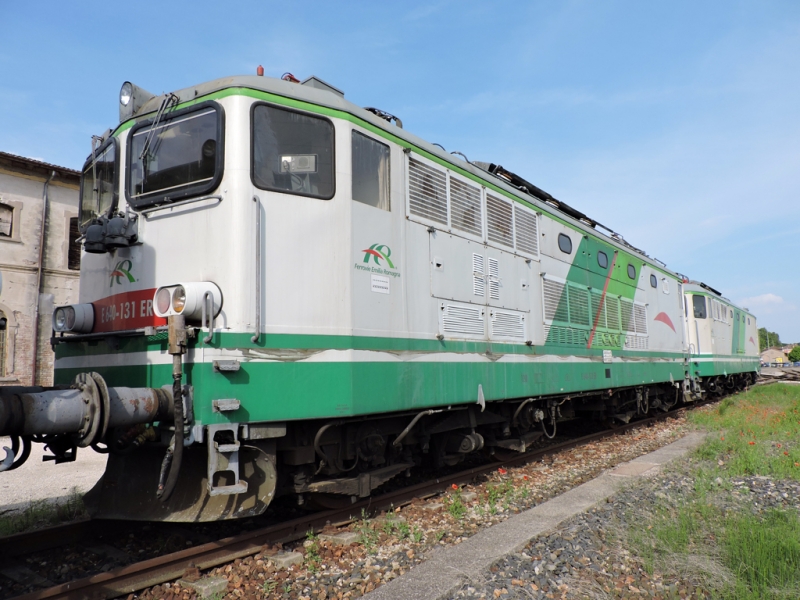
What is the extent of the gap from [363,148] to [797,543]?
4341 millimetres

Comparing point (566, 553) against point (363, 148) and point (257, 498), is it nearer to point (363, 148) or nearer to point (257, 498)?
point (257, 498)

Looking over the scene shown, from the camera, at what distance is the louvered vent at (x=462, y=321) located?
5.67m

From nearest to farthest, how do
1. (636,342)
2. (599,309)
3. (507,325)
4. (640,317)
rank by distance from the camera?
(507,325)
(599,309)
(636,342)
(640,317)

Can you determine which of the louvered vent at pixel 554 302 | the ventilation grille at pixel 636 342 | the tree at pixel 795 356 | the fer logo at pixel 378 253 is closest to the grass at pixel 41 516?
the fer logo at pixel 378 253

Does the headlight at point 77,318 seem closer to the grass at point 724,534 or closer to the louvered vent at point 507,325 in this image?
the louvered vent at point 507,325

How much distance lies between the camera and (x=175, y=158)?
4527 mm

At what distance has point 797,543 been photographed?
3975 millimetres

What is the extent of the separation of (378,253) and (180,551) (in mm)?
2684

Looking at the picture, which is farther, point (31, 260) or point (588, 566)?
point (31, 260)

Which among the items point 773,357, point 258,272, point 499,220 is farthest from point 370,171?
point 773,357

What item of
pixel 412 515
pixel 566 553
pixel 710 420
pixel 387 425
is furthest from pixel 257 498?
pixel 710 420

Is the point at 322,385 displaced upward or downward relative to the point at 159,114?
downward

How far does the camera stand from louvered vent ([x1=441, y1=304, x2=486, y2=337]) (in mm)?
5668

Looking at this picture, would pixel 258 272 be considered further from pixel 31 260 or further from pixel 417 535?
pixel 31 260
